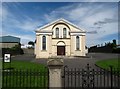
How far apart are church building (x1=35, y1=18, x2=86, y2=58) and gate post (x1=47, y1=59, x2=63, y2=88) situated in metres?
32.0

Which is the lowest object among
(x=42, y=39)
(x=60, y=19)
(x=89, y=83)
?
(x=89, y=83)

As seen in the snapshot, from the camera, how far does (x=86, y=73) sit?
8883mm

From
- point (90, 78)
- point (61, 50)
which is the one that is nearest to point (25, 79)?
point (90, 78)

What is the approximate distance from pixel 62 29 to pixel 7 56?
2652 centimetres

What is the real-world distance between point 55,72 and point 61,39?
33095 millimetres

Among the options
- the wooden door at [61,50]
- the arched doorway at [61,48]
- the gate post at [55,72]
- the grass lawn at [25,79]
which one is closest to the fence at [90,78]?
the gate post at [55,72]

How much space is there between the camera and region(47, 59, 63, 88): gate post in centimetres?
773

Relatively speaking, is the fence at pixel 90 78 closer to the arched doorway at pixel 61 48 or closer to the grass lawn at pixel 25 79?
the grass lawn at pixel 25 79

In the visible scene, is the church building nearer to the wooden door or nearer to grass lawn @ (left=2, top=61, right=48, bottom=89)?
the wooden door

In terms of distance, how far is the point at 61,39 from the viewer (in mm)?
40906

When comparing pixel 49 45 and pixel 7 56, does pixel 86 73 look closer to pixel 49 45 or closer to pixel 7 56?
pixel 7 56

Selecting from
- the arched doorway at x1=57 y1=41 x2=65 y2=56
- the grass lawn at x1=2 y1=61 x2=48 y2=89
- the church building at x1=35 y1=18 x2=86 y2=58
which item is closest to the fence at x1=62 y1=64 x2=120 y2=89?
the grass lawn at x1=2 y1=61 x2=48 y2=89

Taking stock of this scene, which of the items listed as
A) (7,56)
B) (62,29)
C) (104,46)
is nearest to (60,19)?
(62,29)

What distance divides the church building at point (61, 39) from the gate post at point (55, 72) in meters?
32.0
